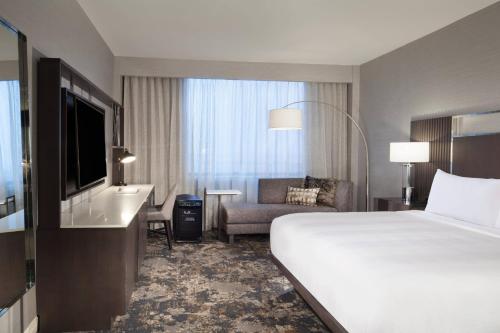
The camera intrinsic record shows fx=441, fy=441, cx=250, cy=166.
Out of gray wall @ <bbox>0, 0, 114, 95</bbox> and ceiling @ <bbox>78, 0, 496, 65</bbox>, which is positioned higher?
ceiling @ <bbox>78, 0, 496, 65</bbox>

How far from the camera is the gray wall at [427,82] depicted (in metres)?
4.04

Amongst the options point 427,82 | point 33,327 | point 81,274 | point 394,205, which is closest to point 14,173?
point 81,274

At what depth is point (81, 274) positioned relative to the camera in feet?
9.27

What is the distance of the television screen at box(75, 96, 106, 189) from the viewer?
3.33m

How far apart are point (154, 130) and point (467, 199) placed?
4.24 metres

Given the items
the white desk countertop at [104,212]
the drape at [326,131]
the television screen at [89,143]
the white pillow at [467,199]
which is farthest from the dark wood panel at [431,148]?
the television screen at [89,143]

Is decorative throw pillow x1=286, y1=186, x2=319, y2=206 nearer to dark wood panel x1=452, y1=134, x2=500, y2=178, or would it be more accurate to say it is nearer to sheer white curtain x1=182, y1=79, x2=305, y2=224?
sheer white curtain x1=182, y1=79, x2=305, y2=224

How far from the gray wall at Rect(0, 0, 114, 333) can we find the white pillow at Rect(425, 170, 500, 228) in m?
3.23

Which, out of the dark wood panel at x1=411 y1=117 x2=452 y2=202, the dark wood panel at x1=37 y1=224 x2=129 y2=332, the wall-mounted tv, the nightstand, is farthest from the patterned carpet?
the dark wood panel at x1=411 y1=117 x2=452 y2=202

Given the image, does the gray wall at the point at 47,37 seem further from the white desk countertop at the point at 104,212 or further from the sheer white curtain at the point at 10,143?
the white desk countertop at the point at 104,212

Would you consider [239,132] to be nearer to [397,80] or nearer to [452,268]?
[397,80]

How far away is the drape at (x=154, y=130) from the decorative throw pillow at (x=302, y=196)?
1.62 metres

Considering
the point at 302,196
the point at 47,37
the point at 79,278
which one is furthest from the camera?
the point at 302,196

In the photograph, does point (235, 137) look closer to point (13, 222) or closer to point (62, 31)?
point (62, 31)
